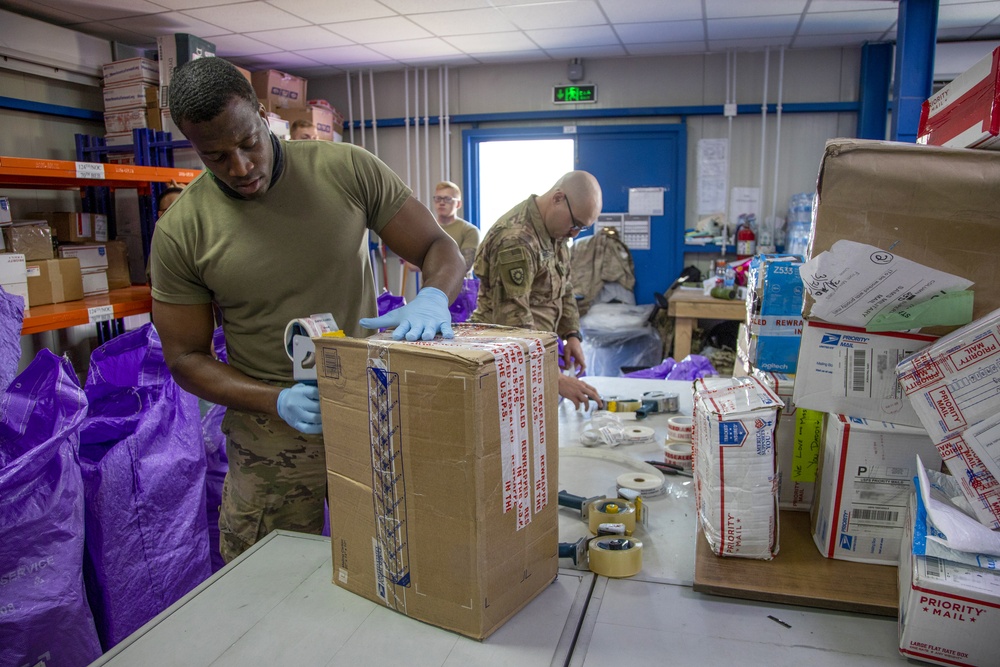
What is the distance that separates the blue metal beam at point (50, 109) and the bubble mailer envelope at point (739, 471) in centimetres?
460

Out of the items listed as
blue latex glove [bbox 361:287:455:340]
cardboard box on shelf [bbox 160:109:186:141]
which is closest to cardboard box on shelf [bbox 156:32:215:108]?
cardboard box on shelf [bbox 160:109:186:141]

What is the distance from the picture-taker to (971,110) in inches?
47.5

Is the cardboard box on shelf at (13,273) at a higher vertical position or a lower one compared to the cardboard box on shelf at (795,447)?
higher

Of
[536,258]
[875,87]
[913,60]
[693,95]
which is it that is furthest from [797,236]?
[536,258]

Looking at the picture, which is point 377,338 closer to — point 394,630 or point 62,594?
point 394,630

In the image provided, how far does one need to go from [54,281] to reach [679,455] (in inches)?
98.5

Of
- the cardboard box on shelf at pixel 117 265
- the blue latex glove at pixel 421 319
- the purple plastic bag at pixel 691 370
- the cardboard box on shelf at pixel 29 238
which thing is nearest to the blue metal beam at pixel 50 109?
the cardboard box on shelf at pixel 117 265

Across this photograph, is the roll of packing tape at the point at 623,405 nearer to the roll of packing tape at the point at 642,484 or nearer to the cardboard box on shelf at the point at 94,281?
the roll of packing tape at the point at 642,484

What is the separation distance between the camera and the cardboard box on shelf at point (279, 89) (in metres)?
5.12

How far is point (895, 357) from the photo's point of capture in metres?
1.15

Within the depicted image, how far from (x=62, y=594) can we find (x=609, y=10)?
4.04 m

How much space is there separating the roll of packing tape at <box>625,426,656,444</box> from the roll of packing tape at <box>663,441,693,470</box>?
15 cm

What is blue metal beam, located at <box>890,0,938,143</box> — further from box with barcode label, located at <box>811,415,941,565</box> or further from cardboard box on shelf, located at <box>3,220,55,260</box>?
cardboard box on shelf, located at <box>3,220,55,260</box>

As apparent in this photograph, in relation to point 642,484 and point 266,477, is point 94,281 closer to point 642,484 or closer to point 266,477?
point 266,477
